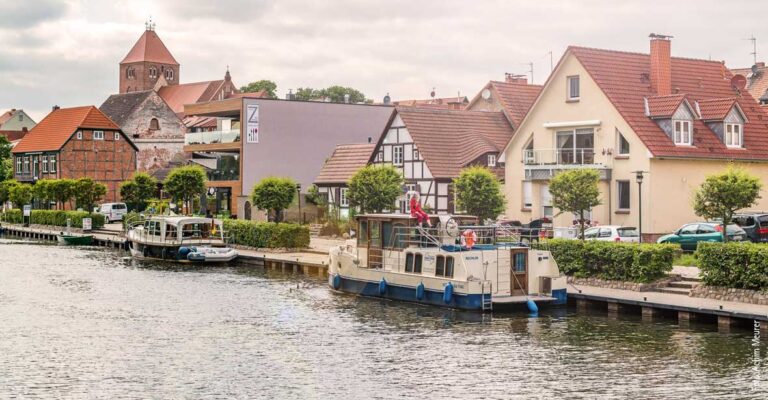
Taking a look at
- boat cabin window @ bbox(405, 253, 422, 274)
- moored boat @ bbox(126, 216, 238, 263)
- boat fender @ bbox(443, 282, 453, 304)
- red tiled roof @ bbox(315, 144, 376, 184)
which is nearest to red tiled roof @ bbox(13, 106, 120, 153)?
red tiled roof @ bbox(315, 144, 376, 184)

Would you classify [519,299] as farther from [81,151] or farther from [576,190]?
[81,151]

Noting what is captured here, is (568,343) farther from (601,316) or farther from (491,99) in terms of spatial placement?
(491,99)

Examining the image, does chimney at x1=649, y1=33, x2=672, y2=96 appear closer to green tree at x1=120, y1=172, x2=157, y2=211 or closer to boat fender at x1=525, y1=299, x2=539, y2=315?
boat fender at x1=525, y1=299, x2=539, y2=315

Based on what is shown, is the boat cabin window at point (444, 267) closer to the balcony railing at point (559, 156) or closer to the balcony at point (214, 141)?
the balcony railing at point (559, 156)

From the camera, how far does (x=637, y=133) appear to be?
57562 mm

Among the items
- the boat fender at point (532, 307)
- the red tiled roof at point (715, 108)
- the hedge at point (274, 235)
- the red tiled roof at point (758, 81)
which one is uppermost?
the red tiled roof at point (758, 81)

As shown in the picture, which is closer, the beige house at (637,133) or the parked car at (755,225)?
the parked car at (755,225)

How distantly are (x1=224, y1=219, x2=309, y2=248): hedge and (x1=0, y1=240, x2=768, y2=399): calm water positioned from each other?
55.3ft

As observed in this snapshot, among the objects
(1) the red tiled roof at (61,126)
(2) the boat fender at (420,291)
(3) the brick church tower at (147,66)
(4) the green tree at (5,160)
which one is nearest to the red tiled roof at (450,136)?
(2) the boat fender at (420,291)

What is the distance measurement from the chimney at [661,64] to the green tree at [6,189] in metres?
69.5

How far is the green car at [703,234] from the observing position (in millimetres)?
48094

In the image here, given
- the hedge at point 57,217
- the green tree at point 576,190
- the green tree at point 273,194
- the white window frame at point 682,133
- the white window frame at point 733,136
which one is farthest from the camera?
the hedge at point 57,217

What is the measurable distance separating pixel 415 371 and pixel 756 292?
13.4 meters

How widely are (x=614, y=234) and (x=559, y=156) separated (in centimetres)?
1227
